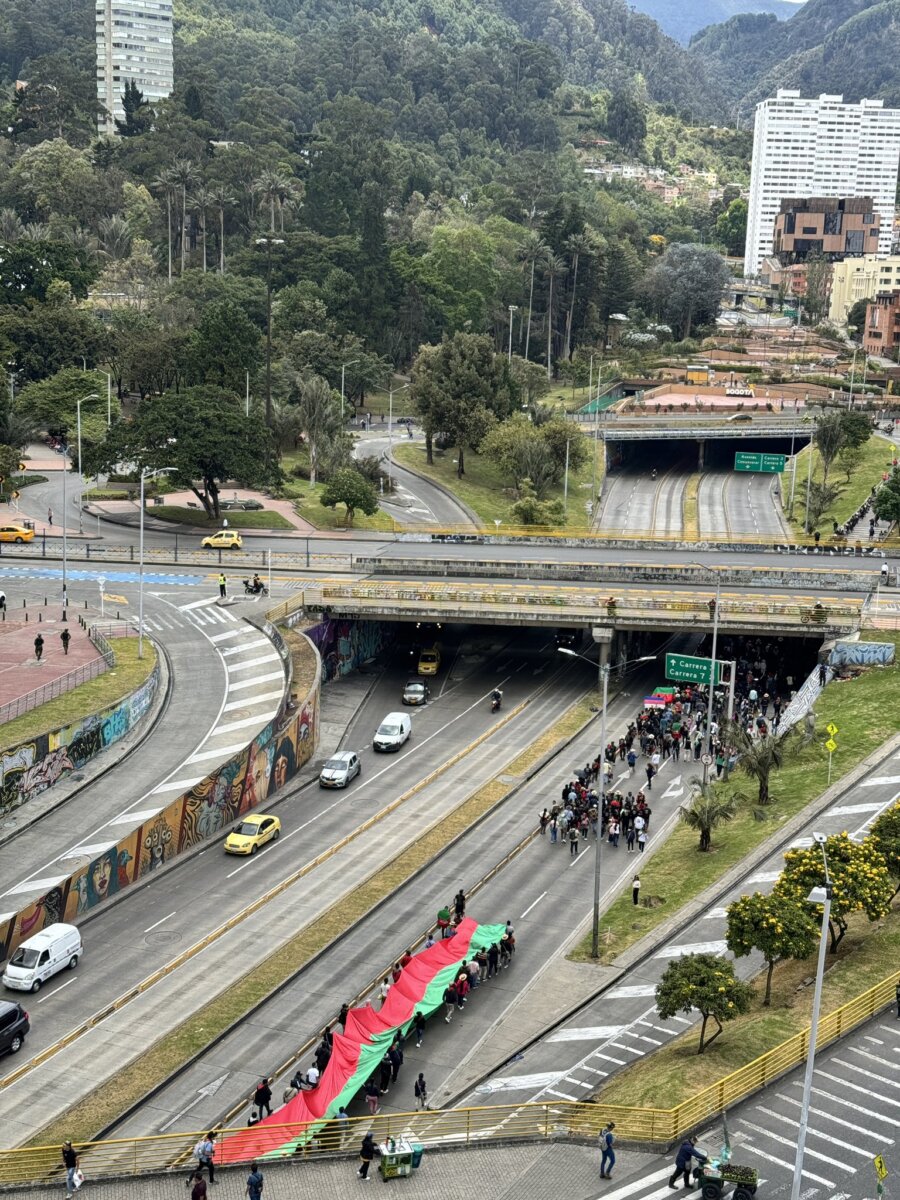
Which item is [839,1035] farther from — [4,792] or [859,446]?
[859,446]

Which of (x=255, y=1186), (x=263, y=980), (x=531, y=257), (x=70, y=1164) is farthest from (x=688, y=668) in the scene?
(x=531, y=257)

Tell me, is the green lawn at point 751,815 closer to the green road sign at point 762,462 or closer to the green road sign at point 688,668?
the green road sign at point 688,668

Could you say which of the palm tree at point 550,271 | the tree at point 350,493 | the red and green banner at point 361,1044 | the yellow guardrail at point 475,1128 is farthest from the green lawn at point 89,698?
the palm tree at point 550,271

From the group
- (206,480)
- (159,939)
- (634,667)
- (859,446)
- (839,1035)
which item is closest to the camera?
(839,1035)

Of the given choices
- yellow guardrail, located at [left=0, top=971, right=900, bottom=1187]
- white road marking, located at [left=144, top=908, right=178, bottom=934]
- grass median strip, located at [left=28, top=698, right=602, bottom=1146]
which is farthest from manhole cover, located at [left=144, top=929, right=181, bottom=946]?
yellow guardrail, located at [left=0, top=971, right=900, bottom=1187]

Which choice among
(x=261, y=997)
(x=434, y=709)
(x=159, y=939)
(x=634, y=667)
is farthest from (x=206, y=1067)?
(x=634, y=667)

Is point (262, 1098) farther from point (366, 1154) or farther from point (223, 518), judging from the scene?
point (223, 518)
